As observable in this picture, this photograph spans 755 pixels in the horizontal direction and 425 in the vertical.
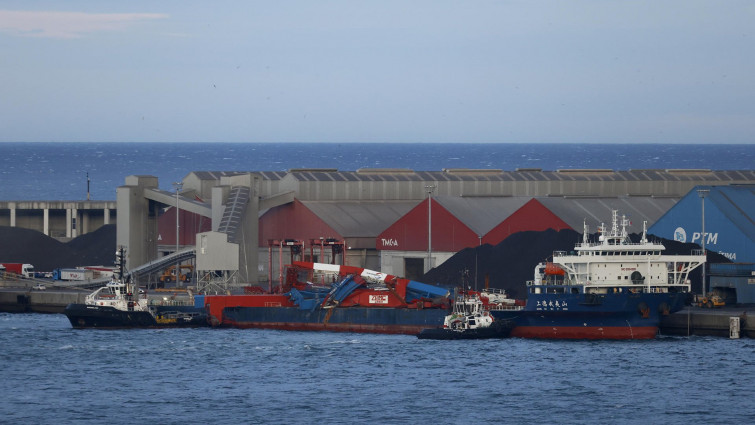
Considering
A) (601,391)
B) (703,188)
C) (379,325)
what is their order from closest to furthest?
(601,391) → (379,325) → (703,188)

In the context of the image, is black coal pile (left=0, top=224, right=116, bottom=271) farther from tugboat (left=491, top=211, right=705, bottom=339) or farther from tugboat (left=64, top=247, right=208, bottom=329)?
tugboat (left=491, top=211, right=705, bottom=339)

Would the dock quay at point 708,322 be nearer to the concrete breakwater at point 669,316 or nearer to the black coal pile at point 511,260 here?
the concrete breakwater at point 669,316

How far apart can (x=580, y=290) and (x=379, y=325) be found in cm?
1332

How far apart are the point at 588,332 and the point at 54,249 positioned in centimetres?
6162

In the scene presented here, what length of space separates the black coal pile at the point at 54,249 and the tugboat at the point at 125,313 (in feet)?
109

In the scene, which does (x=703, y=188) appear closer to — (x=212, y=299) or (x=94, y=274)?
(x=212, y=299)

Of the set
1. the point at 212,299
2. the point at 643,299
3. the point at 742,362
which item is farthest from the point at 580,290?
the point at 212,299

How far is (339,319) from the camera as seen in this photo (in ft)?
290

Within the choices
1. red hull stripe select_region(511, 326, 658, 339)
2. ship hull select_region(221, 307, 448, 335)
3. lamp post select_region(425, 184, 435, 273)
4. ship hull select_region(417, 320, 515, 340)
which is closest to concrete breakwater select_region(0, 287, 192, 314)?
ship hull select_region(221, 307, 448, 335)

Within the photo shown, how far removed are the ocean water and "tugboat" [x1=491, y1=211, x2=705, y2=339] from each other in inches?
48.3

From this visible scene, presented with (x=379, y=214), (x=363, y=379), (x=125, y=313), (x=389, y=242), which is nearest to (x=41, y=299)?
(x=125, y=313)

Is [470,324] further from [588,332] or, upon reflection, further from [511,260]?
[511,260]

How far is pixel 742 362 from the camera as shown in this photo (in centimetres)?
7288

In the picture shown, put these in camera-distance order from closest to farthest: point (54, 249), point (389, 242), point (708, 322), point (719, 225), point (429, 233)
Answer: point (708, 322) → point (719, 225) → point (429, 233) → point (389, 242) → point (54, 249)
